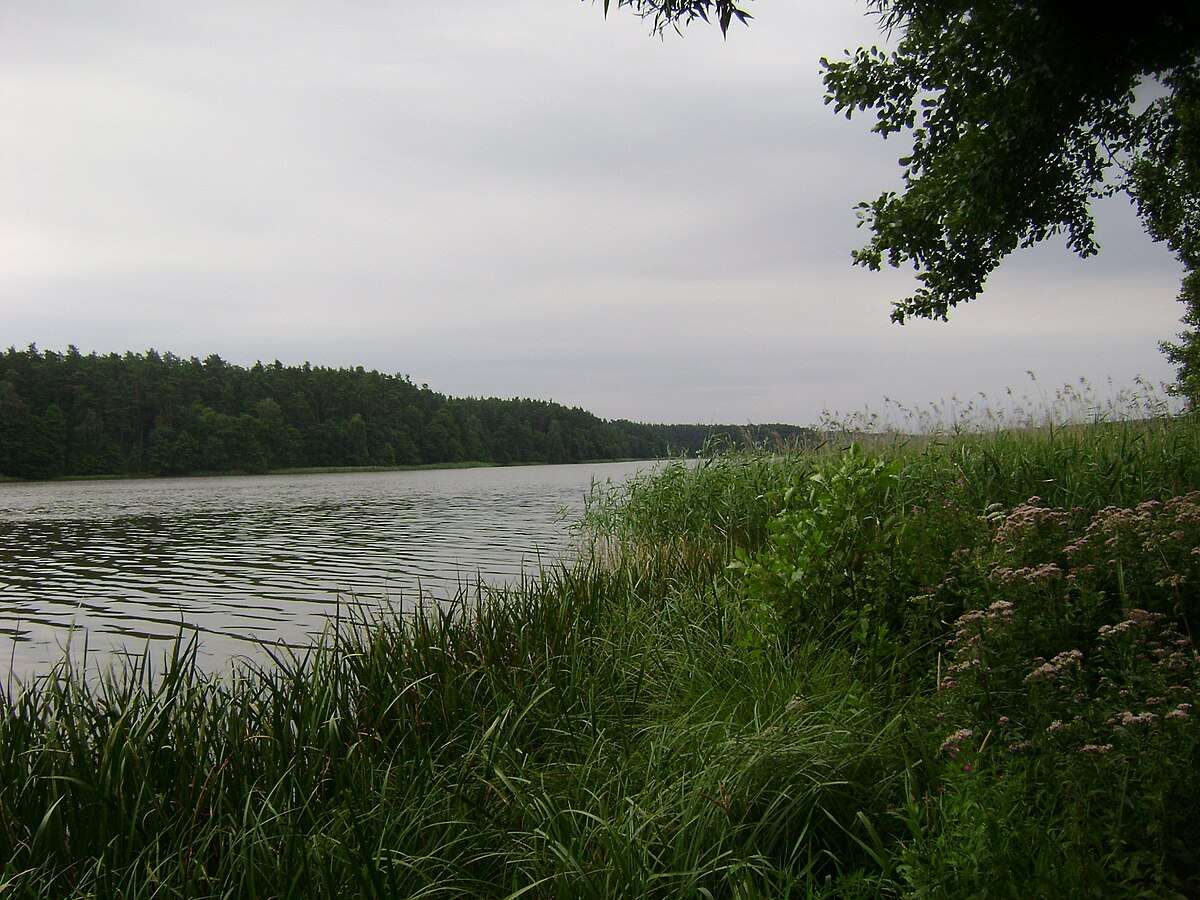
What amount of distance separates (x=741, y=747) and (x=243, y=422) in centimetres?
8905

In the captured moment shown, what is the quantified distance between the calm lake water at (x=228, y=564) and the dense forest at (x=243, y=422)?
41452mm

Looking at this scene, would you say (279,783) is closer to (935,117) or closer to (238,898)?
(238,898)

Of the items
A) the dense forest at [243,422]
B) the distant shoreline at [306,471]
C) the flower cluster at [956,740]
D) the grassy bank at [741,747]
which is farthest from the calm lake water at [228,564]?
the dense forest at [243,422]

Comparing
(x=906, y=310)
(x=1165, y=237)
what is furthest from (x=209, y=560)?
(x=1165, y=237)

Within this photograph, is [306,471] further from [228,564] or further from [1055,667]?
[1055,667]

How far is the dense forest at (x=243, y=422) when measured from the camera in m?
75.6

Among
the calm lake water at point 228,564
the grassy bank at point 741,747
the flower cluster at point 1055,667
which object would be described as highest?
the flower cluster at point 1055,667

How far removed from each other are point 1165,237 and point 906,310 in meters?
8.60

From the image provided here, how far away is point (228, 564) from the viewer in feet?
63.9

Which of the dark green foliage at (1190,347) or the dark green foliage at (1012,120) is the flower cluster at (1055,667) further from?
the dark green foliage at (1190,347)

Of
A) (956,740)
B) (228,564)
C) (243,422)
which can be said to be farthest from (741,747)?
(243,422)

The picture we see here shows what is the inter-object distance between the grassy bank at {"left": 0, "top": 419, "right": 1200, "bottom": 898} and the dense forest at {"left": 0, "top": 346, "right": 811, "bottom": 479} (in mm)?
80813

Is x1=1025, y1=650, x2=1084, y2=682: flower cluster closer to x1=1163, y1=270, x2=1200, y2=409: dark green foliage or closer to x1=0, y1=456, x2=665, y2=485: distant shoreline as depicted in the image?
x1=1163, y1=270, x2=1200, y2=409: dark green foliage

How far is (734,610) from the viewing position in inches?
239
